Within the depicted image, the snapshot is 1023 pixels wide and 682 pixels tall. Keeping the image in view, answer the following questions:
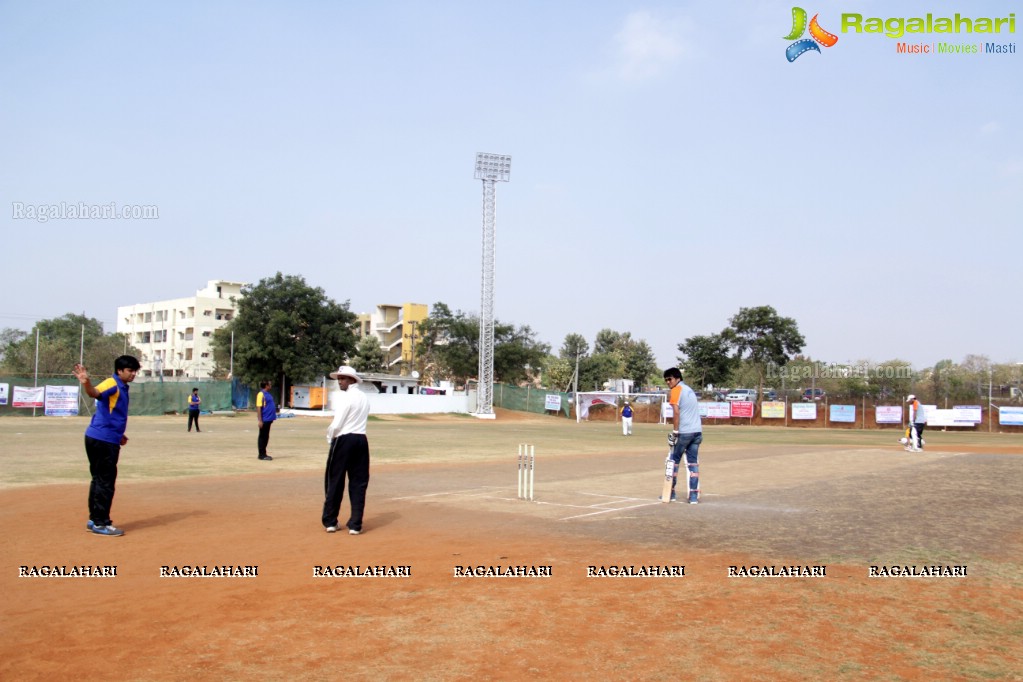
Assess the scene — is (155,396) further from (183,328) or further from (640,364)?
(640,364)

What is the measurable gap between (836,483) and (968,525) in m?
5.56

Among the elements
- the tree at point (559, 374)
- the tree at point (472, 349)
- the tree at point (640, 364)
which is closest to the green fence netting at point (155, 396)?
the tree at point (472, 349)

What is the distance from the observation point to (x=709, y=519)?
10.7 m

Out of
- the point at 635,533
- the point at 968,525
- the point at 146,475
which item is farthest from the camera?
the point at 146,475

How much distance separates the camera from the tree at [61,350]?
5519 centimetres

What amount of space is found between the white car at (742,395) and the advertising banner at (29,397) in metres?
45.7

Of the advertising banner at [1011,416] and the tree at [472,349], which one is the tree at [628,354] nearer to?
the tree at [472,349]

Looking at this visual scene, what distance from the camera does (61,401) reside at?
4225 centimetres

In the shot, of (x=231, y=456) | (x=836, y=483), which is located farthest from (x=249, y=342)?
(x=836, y=483)

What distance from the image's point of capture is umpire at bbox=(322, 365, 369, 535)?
9492 mm

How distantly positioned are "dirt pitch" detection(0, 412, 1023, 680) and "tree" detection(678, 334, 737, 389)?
68486 millimetres

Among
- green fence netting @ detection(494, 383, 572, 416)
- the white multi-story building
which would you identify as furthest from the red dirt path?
the white multi-story building

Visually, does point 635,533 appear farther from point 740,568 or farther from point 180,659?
point 180,659

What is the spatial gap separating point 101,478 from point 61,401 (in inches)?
1499
